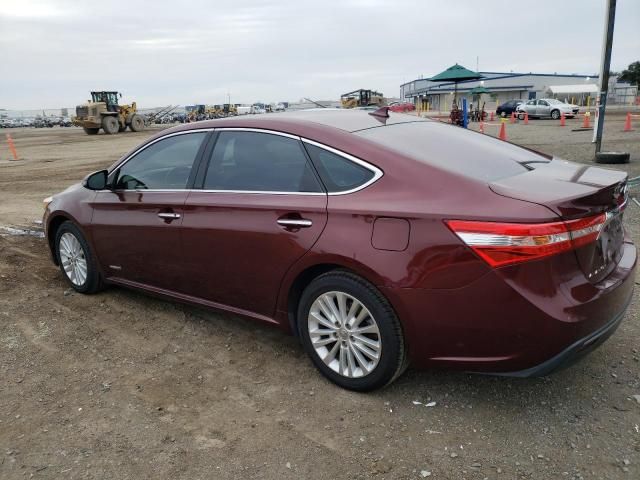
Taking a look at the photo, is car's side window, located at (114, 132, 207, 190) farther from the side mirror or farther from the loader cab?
the loader cab

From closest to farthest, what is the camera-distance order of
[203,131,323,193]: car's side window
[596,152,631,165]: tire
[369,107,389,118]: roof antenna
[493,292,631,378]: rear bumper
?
[493,292,631,378]: rear bumper < [203,131,323,193]: car's side window < [369,107,389,118]: roof antenna < [596,152,631,165]: tire

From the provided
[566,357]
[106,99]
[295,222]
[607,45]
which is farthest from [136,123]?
[566,357]

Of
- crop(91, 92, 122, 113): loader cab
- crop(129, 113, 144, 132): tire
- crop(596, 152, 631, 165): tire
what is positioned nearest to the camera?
crop(596, 152, 631, 165): tire

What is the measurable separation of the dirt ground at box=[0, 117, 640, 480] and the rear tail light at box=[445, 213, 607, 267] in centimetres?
96

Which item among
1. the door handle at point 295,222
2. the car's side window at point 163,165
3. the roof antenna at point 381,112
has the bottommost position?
the door handle at point 295,222

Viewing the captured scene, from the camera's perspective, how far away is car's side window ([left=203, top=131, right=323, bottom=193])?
3297 mm

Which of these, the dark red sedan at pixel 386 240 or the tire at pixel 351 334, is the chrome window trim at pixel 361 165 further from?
the tire at pixel 351 334

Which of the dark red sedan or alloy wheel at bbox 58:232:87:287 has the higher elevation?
the dark red sedan

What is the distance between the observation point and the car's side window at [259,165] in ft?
10.8

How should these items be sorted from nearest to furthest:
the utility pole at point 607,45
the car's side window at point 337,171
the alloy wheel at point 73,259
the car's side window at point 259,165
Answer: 1. the car's side window at point 337,171
2. the car's side window at point 259,165
3. the alloy wheel at point 73,259
4. the utility pole at point 607,45

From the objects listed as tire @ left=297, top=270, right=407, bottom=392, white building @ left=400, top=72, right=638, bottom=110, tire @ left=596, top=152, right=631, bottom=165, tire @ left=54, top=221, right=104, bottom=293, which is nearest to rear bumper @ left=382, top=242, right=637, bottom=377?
tire @ left=297, top=270, right=407, bottom=392

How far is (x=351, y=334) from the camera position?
309cm

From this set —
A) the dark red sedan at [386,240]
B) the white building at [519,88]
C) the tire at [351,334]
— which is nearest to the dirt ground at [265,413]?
the tire at [351,334]

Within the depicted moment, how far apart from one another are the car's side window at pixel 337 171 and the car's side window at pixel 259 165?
0.20 feet
